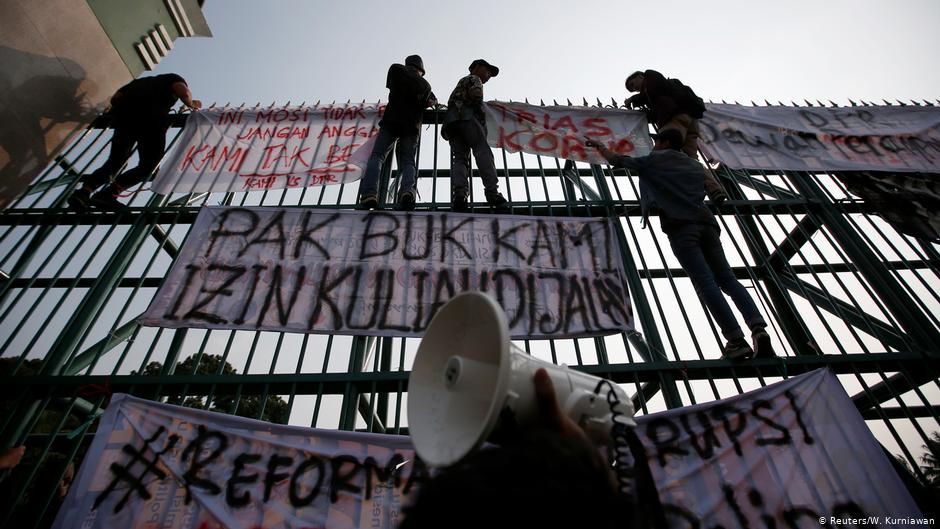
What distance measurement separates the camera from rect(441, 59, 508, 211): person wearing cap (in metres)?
4.45

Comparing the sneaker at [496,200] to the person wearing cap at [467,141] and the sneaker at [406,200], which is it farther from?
the sneaker at [406,200]

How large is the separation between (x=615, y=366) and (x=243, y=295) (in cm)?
296

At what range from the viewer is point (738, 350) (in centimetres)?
318

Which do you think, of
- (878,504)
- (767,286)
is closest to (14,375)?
(878,504)

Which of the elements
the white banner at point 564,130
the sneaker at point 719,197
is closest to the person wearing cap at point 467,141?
the white banner at point 564,130

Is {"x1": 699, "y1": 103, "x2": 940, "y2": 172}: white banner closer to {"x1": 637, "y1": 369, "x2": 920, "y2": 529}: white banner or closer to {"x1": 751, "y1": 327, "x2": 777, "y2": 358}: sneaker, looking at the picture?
{"x1": 751, "y1": 327, "x2": 777, "y2": 358}: sneaker

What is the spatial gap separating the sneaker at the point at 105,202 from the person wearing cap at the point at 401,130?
230cm

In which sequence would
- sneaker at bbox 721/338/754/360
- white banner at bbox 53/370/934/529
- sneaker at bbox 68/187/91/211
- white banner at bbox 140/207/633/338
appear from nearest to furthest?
1. white banner at bbox 53/370/934/529
2. sneaker at bbox 721/338/754/360
3. white banner at bbox 140/207/633/338
4. sneaker at bbox 68/187/91/211

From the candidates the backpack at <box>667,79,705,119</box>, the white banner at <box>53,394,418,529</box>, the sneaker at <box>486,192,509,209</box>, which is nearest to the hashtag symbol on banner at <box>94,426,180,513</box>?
the white banner at <box>53,394,418,529</box>

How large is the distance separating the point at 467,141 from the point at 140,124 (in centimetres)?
358

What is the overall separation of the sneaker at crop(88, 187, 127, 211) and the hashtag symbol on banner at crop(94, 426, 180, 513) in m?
2.57

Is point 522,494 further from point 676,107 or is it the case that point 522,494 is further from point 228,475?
point 676,107

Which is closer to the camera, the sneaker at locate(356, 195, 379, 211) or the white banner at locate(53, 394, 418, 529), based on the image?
the white banner at locate(53, 394, 418, 529)

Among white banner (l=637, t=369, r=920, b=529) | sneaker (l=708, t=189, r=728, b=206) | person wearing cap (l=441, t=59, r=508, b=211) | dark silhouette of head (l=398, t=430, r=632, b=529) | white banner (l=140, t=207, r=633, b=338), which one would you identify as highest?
person wearing cap (l=441, t=59, r=508, b=211)
